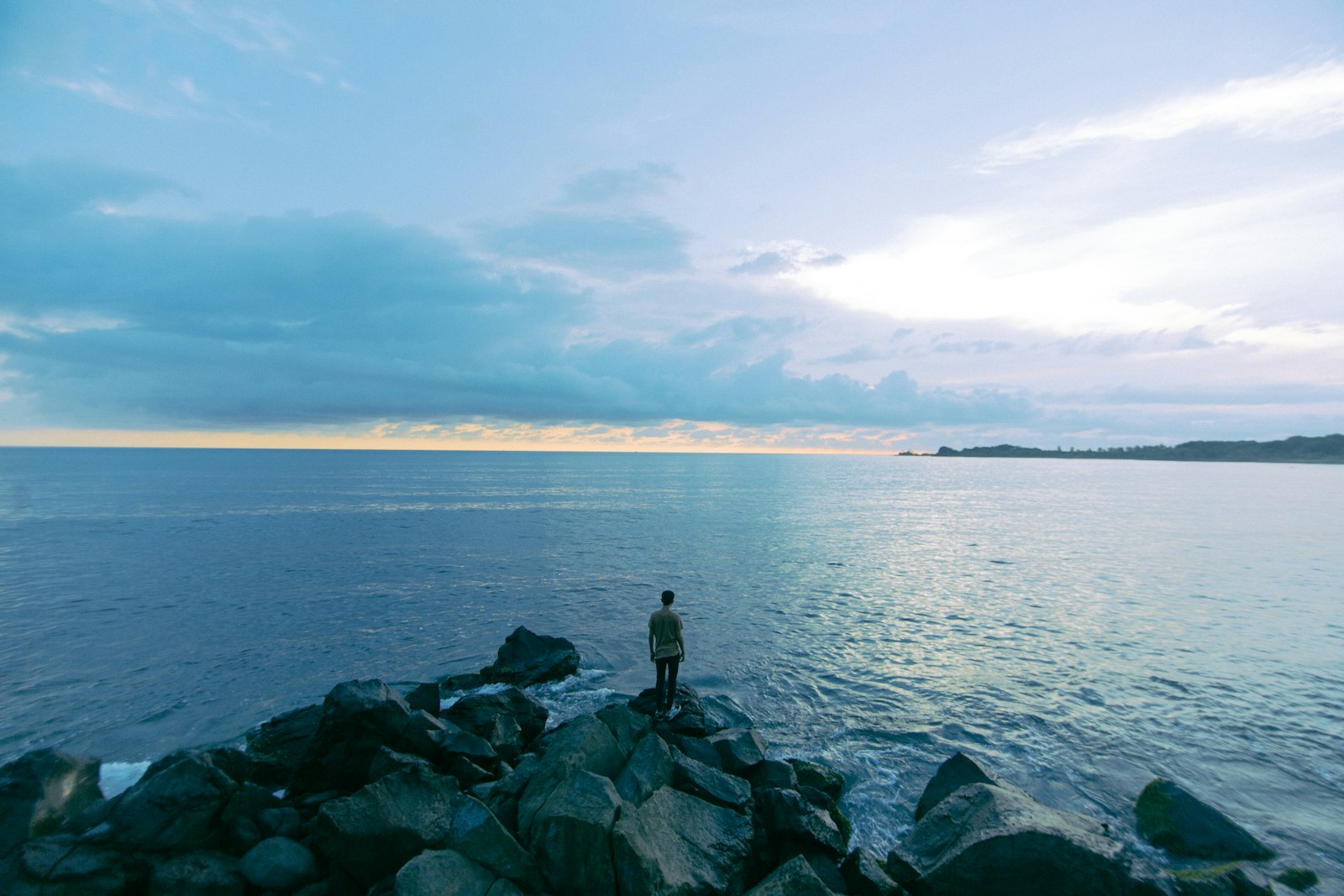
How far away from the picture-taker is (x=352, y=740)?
13891mm

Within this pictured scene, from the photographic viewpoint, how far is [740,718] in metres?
18.7

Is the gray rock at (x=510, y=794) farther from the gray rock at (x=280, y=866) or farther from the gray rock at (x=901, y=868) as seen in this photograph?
the gray rock at (x=901, y=868)

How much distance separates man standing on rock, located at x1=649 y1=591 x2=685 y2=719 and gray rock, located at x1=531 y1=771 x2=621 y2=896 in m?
7.08

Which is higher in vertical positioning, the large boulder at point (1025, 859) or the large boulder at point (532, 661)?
the large boulder at point (1025, 859)

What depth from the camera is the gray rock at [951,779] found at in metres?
13.1

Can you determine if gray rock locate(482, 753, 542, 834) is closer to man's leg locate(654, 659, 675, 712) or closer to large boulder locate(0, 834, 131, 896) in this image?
man's leg locate(654, 659, 675, 712)

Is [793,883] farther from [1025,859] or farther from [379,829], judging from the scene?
[379,829]

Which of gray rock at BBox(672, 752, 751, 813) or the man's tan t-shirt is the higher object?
the man's tan t-shirt

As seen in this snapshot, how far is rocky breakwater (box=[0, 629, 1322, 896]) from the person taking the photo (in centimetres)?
957

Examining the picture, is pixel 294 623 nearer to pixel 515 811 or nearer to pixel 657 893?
pixel 515 811

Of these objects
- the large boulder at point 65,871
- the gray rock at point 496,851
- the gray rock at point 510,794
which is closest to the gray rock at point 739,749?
the gray rock at point 510,794

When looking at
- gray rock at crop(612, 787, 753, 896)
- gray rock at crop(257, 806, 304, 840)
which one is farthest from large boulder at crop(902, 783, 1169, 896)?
gray rock at crop(257, 806, 304, 840)

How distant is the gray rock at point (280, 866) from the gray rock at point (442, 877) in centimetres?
230

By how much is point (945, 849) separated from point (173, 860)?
41.3 feet
